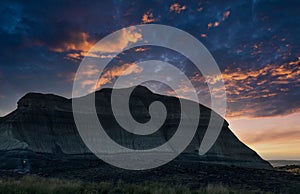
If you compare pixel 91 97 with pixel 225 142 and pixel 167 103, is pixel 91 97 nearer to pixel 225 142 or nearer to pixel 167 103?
pixel 167 103

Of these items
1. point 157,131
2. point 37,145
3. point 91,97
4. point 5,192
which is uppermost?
point 91,97

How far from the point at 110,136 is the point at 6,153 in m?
31.3

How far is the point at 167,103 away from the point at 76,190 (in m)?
103

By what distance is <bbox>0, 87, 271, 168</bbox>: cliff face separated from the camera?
266 ft

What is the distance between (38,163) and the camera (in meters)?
62.7

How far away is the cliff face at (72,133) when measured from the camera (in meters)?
81.0

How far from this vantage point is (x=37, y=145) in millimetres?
80688

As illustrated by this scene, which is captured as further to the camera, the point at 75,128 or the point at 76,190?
the point at 75,128

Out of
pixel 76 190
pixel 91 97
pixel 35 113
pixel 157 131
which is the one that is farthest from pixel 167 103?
pixel 76 190

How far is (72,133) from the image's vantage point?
299ft

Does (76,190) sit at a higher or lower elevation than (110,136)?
lower

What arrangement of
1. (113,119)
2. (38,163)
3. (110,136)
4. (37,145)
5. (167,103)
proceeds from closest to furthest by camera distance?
1. (38,163)
2. (37,145)
3. (110,136)
4. (113,119)
5. (167,103)

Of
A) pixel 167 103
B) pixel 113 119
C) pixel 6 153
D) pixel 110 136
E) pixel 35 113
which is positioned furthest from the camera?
pixel 167 103

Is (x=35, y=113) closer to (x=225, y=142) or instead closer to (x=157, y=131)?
(x=157, y=131)
